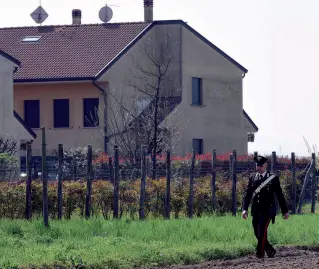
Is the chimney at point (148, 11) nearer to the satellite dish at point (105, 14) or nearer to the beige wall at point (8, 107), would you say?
the satellite dish at point (105, 14)

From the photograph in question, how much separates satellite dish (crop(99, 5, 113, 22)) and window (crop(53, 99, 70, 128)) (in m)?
6.87

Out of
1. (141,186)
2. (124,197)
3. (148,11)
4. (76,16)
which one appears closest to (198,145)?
(148,11)

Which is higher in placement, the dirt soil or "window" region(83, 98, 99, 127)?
"window" region(83, 98, 99, 127)

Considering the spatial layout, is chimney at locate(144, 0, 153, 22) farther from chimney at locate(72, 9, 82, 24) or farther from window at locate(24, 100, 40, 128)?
window at locate(24, 100, 40, 128)

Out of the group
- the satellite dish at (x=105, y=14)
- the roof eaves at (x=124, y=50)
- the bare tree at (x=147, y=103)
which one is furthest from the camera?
the satellite dish at (x=105, y=14)

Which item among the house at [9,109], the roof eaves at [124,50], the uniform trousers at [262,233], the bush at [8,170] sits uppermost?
the roof eaves at [124,50]

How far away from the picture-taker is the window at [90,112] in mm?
54094

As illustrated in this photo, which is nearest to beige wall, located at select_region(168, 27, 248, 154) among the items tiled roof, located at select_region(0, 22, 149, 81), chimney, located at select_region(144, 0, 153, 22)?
tiled roof, located at select_region(0, 22, 149, 81)

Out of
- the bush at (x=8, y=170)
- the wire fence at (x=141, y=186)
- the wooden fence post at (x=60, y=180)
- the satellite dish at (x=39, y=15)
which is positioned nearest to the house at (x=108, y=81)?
the satellite dish at (x=39, y=15)

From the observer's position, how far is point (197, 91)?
58.3 m

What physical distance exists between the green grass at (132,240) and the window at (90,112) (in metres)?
25.7

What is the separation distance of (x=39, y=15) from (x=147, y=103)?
415 inches

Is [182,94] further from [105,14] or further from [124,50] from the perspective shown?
[105,14]

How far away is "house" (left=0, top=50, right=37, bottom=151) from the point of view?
1933 inches
